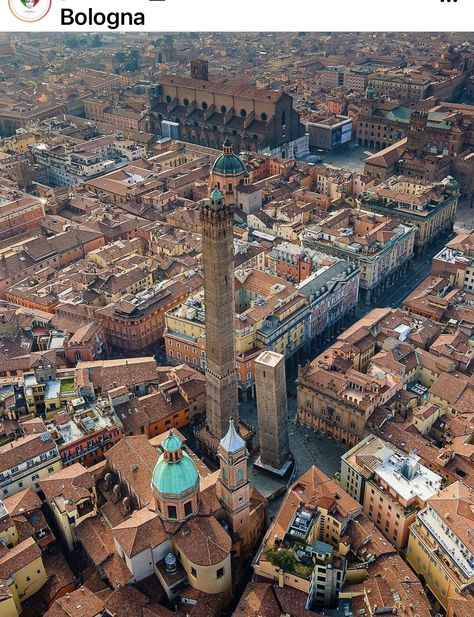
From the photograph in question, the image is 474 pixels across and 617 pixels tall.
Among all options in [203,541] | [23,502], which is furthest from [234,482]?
[23,502]

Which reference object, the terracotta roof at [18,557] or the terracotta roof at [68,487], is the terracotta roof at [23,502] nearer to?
the terracotta roof at [68,487]

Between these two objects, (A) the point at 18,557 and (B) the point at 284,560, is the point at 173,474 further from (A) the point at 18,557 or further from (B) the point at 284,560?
(A) the point at 18,557

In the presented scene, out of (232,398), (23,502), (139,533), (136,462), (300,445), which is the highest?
(232,398)

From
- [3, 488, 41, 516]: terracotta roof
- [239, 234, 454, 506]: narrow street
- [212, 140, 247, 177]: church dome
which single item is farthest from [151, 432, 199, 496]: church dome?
[212, 140, 247, 177]: church dome

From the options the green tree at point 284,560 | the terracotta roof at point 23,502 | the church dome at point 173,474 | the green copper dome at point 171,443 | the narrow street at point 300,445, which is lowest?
the narrow street at point 300,445

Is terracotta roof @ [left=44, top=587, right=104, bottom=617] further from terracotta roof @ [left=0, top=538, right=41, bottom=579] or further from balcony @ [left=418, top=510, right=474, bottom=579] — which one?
balcony @ [left=418, top=510, right=474, bottom=579]

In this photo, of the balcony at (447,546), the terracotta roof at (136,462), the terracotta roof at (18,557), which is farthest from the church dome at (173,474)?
the balcony at (447,546)
